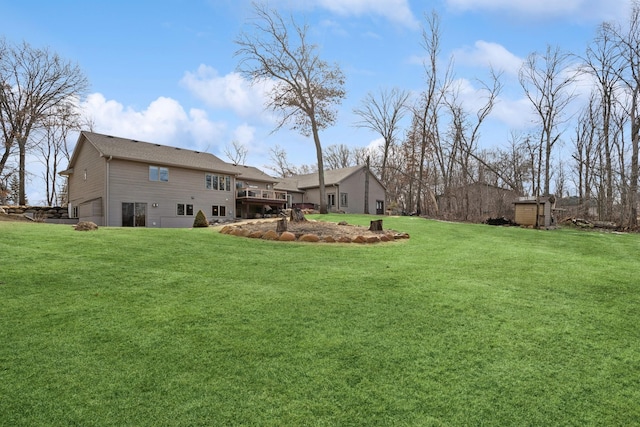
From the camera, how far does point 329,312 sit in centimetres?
386

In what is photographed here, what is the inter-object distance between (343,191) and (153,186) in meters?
16.3

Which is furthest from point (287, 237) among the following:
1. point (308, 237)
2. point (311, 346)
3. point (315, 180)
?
point (315, 180)

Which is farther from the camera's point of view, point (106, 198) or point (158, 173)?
point (158, 173)

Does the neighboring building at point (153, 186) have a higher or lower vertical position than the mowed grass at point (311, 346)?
higher

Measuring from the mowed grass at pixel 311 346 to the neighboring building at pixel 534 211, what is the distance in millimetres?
11240

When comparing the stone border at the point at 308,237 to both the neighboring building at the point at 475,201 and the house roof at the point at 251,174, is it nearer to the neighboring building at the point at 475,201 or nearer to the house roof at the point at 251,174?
the neighboring building at the point at 475,201

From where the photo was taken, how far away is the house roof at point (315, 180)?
32.0m

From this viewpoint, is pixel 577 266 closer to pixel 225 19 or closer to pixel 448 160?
pixel 225 19

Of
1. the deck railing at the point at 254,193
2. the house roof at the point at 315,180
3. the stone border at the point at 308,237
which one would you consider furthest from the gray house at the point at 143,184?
the stone border at the point at 308,237

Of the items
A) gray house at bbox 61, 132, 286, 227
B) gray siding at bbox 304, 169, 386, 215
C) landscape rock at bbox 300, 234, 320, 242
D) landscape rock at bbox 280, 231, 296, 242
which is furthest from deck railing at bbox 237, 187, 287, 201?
landscape rock at bbox 300, 234, 320, 242

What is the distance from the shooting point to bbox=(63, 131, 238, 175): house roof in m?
19.8

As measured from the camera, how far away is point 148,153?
21422 millimetres

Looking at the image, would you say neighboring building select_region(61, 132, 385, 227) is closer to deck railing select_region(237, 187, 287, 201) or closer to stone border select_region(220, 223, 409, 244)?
deck railing select_region(237, 187, 287, 201)

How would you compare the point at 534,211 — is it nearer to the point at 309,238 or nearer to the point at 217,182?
the point at 309,238
